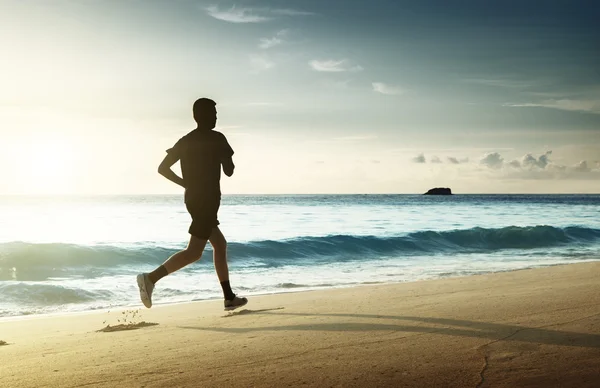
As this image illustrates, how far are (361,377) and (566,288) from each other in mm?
4451

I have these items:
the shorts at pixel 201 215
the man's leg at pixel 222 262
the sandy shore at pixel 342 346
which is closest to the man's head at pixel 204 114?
the shorts at pixel 201 215

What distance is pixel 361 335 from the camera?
161 inches

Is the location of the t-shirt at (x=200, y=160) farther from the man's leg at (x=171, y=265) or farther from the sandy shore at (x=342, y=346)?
the sandy shore at (x=342, y=346)

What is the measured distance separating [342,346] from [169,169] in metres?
2.87

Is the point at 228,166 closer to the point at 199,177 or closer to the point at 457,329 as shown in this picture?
the point at 199,177

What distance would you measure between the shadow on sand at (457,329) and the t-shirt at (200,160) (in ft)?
4.53

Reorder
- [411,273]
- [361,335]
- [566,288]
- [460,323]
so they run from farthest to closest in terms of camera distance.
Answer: [411,273] → [566,288] → [460,323] → [361,335]

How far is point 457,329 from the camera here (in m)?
4.15

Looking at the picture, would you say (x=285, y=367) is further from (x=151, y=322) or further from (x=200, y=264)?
(x=200, y=264)

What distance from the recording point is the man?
18.4ft

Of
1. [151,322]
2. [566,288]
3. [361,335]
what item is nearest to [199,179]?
[151,322]

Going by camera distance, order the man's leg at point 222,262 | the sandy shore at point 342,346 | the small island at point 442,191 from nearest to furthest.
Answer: the sandy shore at point 342,346 → the man's leg at point 222,262 → the small island at point 442,191

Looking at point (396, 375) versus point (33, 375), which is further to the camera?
point (33, 375)

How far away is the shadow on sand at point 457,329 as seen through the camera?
3676 mm
